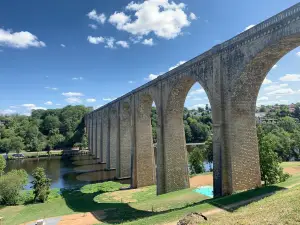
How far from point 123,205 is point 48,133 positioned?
72359mm

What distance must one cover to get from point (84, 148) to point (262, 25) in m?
67.7

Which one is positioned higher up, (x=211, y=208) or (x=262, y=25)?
(x=262, y=25)

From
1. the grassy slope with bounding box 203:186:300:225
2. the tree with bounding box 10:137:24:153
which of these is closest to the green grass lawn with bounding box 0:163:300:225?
the grassy slope with bounding box 203:186:300:225

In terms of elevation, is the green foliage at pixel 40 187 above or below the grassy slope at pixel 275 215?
below

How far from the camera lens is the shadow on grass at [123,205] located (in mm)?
12401

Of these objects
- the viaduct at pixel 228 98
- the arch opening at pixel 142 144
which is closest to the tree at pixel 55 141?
the arch opening at pixel 142 144

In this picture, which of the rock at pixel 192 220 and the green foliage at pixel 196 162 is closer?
the rock at pixel 192 220

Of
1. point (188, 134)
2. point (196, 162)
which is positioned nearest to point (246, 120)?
point (196, 162)

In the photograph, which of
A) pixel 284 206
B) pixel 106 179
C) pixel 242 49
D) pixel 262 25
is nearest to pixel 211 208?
pixel 284 206

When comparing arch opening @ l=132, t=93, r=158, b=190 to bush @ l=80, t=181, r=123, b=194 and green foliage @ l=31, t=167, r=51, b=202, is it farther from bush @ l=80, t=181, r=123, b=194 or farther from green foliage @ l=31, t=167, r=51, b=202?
green foliage @ l=31, t=167, r=51, b=202

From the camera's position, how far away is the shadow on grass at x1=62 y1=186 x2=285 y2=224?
40.7 feet

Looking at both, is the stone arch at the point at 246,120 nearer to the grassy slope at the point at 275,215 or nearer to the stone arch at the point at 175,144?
the grassy slope at the point at 275,215

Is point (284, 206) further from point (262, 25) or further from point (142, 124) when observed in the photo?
point (142, 124)

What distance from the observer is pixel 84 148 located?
7350 centimetres
